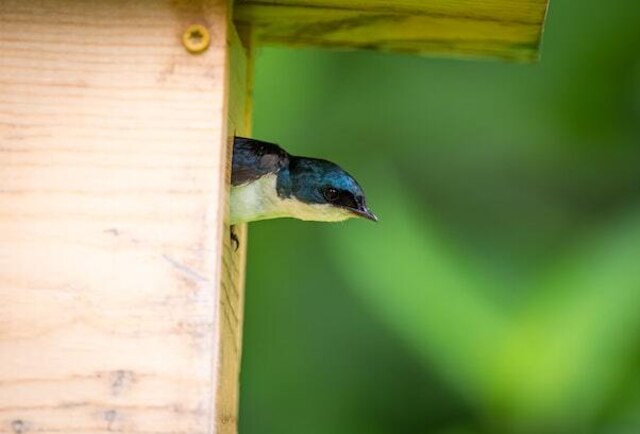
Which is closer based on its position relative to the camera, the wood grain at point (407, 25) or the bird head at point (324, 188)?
the wood grain at point (407, 25)

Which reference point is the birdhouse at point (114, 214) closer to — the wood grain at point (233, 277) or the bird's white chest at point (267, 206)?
the wood grain at point (233, 277)

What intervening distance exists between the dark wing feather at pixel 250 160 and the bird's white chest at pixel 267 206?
2cm

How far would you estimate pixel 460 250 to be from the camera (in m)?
4.20

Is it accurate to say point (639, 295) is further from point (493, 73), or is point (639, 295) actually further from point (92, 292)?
point (92, 292)

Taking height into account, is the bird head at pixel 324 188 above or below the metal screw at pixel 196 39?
below

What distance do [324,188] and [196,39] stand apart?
0.68 m

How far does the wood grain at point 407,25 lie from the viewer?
2961mm

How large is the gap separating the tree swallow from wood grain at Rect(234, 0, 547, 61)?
0.22 metres

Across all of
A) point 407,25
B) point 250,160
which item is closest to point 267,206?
point 250,160

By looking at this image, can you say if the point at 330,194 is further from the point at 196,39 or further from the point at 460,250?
the point at 460,250

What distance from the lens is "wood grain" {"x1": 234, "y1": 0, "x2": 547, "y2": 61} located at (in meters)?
2.96

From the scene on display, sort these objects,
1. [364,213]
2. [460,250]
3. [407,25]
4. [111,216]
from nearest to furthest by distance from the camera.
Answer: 1. [111,216]
2. [407,25]
3. [364,213]
4. [460,250]

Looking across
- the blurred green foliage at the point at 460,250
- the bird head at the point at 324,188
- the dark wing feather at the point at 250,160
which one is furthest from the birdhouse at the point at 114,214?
the blurred green foliage at the point at 460,250

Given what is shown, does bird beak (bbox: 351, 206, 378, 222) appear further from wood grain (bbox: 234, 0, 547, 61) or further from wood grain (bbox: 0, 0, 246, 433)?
wood grain (bbox: 0, 0, 246, 433)
